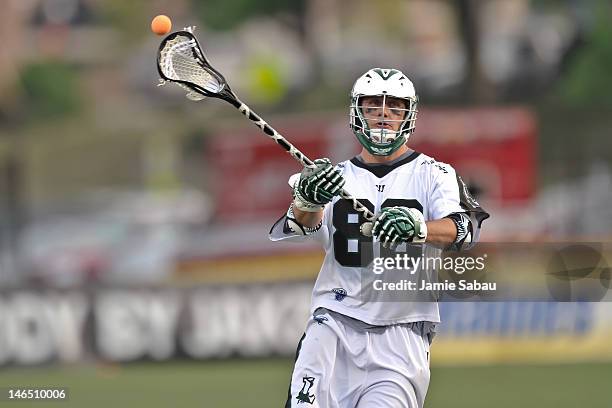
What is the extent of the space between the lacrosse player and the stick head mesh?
2.40 feet

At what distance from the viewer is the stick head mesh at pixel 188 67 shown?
7.19 m

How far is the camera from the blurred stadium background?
15797mm

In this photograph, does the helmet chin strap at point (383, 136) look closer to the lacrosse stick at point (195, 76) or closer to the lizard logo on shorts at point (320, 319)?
the lacrosse stick at point (195, 76)

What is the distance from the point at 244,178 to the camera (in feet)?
82.2

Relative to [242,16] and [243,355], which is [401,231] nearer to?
[243,355]

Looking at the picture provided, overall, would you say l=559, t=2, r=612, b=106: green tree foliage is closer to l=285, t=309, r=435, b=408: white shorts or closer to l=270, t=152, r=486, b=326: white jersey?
l=270, t=152, r=486, b=326: white jersey

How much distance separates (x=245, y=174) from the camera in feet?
82.3

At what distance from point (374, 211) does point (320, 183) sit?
0.56m

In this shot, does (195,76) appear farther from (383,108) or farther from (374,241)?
(374,241)

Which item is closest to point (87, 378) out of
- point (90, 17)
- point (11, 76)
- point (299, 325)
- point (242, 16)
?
point (299, 325)

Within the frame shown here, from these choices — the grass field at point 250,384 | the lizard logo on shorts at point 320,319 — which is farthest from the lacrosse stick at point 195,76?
the grass field at point 250,384

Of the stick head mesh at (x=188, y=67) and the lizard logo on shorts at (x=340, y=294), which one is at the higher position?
the stick head mesh at (x=188, y=67)

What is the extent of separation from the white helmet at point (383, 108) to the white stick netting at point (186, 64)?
756 millimetres

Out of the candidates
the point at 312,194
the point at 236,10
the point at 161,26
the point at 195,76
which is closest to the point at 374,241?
the point at 312,194
